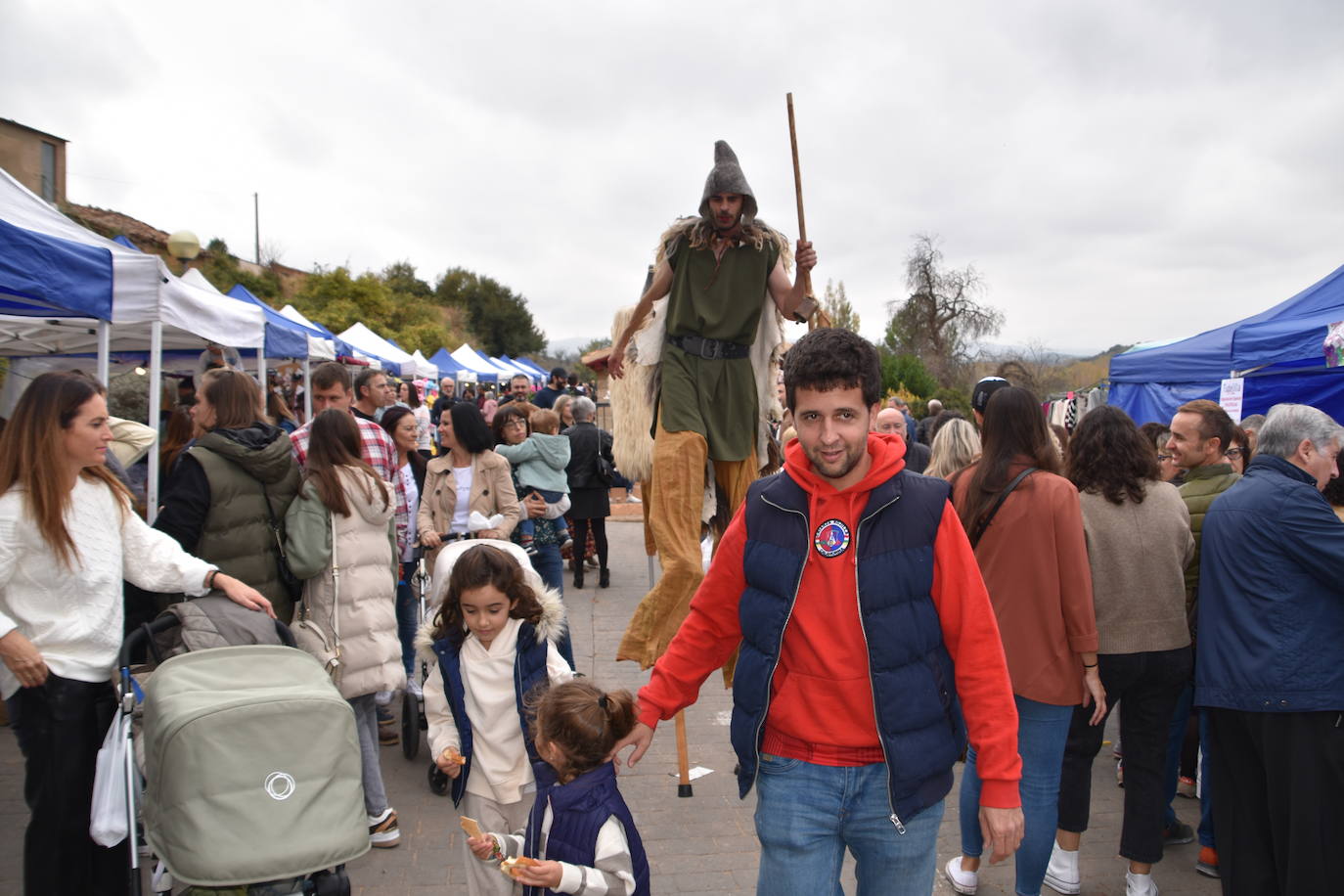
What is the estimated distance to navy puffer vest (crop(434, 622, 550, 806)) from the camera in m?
3.36

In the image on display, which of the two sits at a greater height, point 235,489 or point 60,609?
point 235,489

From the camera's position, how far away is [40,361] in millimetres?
9617

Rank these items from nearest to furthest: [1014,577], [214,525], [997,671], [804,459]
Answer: [997,671] → [804,459] → [1014,577] → [214,525]

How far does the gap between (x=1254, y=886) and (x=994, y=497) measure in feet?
5.88

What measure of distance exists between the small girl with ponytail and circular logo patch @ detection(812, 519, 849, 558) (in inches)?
34.0

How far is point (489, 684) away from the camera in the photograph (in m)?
3.40

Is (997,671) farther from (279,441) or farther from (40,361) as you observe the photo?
(40,361)

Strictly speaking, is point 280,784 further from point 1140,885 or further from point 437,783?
point 1140,885

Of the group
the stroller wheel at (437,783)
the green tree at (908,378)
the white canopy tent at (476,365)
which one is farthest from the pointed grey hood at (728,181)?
the white canopy tent at (476,365)

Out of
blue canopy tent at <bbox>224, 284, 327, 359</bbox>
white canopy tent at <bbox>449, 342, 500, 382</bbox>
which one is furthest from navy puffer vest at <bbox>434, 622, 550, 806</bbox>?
white canopy tent at <bbox>449, 342, 500, 382</bbox>

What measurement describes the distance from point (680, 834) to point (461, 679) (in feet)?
5.68

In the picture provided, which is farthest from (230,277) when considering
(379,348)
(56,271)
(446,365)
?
(56,271)

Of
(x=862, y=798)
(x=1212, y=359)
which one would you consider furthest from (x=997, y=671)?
(x=1212, y=359)

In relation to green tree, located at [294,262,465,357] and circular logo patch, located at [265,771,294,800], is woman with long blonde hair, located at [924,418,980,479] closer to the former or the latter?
circular logo patch, located at [265,771,294,800]
